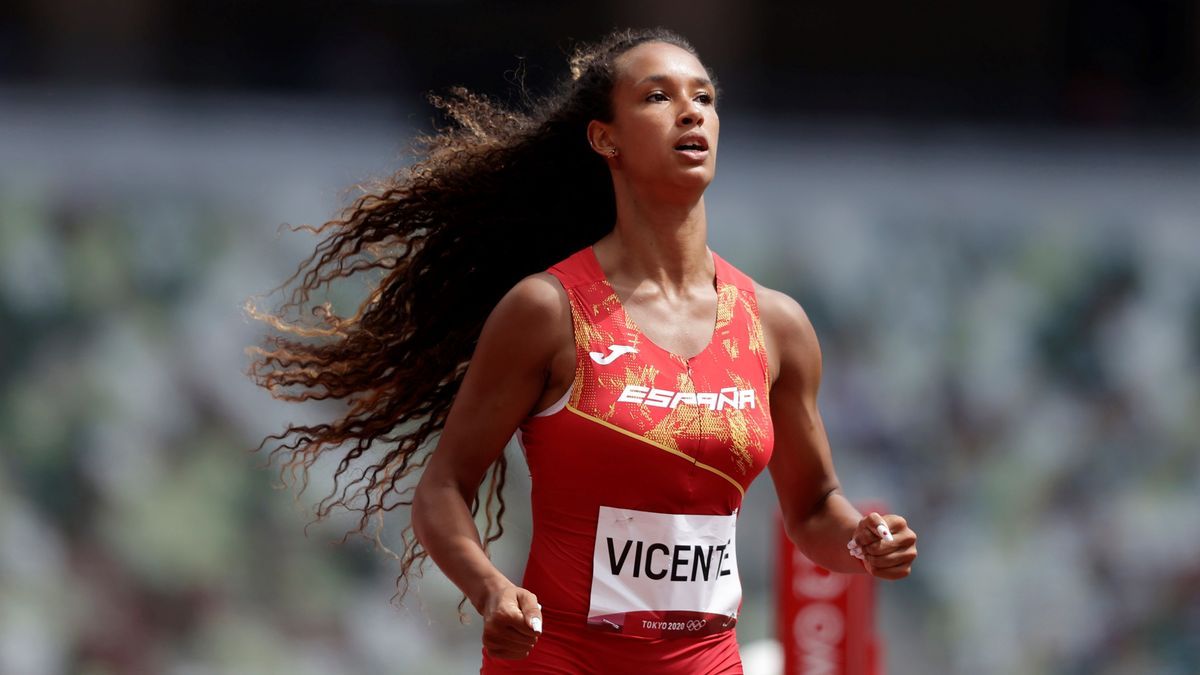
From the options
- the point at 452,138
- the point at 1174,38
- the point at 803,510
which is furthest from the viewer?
the point at 1174,38

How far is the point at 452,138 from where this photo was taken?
3.97m

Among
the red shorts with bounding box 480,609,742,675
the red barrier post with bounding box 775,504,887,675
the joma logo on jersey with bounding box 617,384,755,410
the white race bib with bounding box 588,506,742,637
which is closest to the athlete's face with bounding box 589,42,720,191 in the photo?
the joma logo on jersey with bounding box 617,384,755,410

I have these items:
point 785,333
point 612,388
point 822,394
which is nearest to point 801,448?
point 785,333

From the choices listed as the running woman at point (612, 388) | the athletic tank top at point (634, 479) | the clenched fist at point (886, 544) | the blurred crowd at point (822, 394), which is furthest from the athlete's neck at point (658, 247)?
the blurred crowd at point (822, 394)

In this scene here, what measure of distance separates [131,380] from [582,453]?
4.92 m

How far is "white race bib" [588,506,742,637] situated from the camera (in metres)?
3.16

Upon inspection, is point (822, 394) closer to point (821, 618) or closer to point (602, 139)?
point (821, 618)

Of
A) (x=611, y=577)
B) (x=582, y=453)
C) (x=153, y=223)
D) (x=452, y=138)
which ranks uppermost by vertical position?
(x=153, y=223)

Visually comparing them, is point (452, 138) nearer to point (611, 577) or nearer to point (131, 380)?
point (611, 577)

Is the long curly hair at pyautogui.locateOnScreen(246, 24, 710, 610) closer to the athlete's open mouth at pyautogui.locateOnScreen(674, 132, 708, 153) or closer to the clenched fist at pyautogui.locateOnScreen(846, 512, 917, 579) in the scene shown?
the athlete's open mouth at pyautogui.locateOnScreen(674, 132, 708, 153)

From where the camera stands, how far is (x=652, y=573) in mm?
3176

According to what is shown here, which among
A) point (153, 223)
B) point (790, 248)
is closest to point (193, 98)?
point (153, 223)

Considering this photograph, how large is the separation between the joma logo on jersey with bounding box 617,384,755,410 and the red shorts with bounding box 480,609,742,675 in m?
0.45

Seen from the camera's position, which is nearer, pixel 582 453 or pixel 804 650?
pixel 582 453
